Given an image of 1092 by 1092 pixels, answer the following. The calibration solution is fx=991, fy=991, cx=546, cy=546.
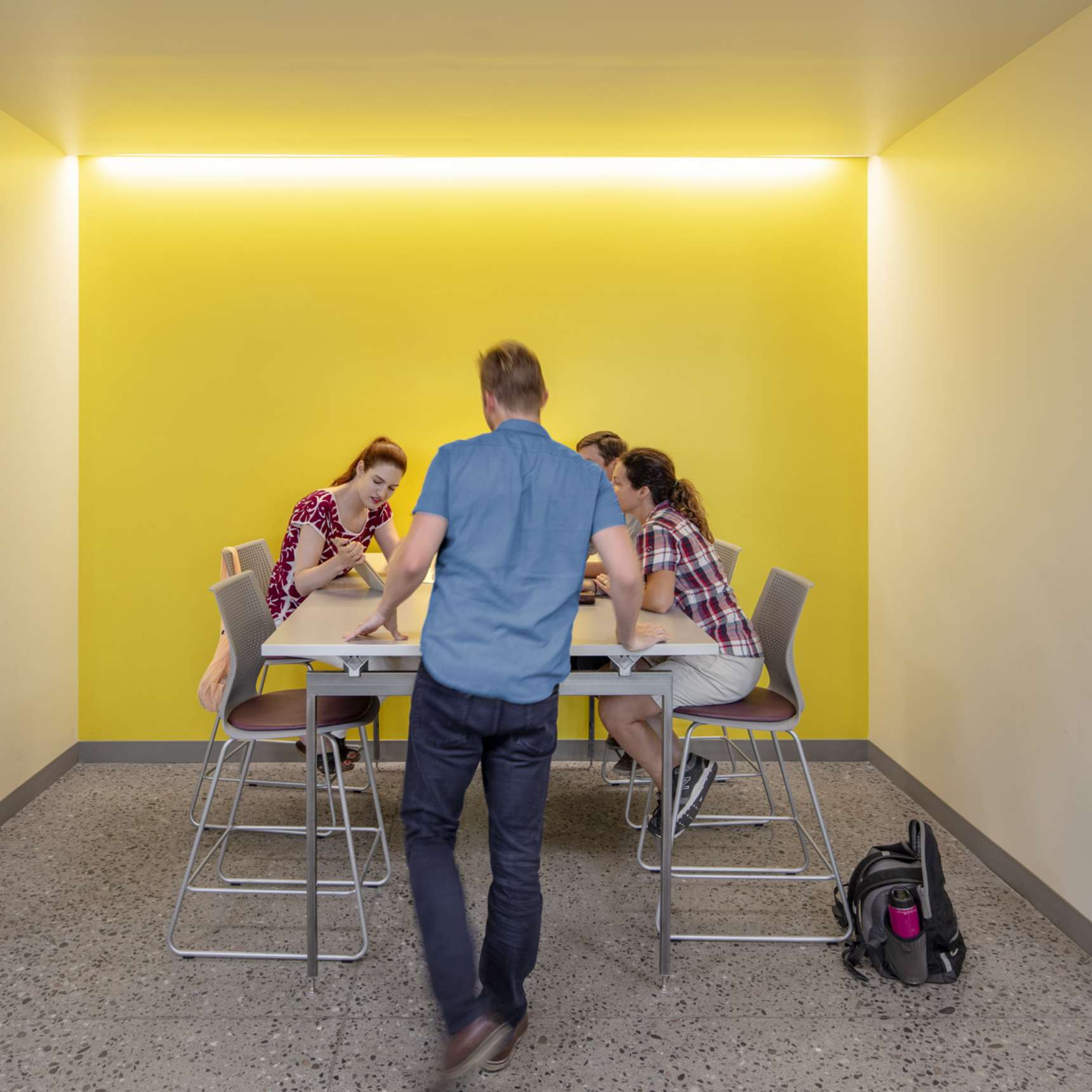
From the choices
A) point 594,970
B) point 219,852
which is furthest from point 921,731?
point 219,852

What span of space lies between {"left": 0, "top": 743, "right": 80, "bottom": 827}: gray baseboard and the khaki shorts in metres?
2.62

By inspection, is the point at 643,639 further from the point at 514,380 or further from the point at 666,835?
the point at 514,380

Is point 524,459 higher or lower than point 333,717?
higher

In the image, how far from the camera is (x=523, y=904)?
2275 millimetres

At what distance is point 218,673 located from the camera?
11.8 ft

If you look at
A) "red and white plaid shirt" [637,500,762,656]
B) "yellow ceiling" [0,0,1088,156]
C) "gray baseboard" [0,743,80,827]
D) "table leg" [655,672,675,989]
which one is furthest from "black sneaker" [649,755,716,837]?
"gray baseboard" [0,743,80,827]

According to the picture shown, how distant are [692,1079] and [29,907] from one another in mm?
2163

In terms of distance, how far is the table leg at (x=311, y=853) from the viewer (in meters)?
2.63

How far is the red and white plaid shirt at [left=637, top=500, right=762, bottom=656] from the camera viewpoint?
10.6 ft

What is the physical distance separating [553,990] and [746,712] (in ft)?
3.34

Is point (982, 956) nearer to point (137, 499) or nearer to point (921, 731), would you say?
point (921, 731)

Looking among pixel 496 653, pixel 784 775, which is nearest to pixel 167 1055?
pixel 496 653

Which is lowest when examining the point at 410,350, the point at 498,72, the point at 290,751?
the point at 290,751

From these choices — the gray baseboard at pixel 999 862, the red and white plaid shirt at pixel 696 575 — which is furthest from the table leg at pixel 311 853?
the gray baseboard at pixel 999 862
